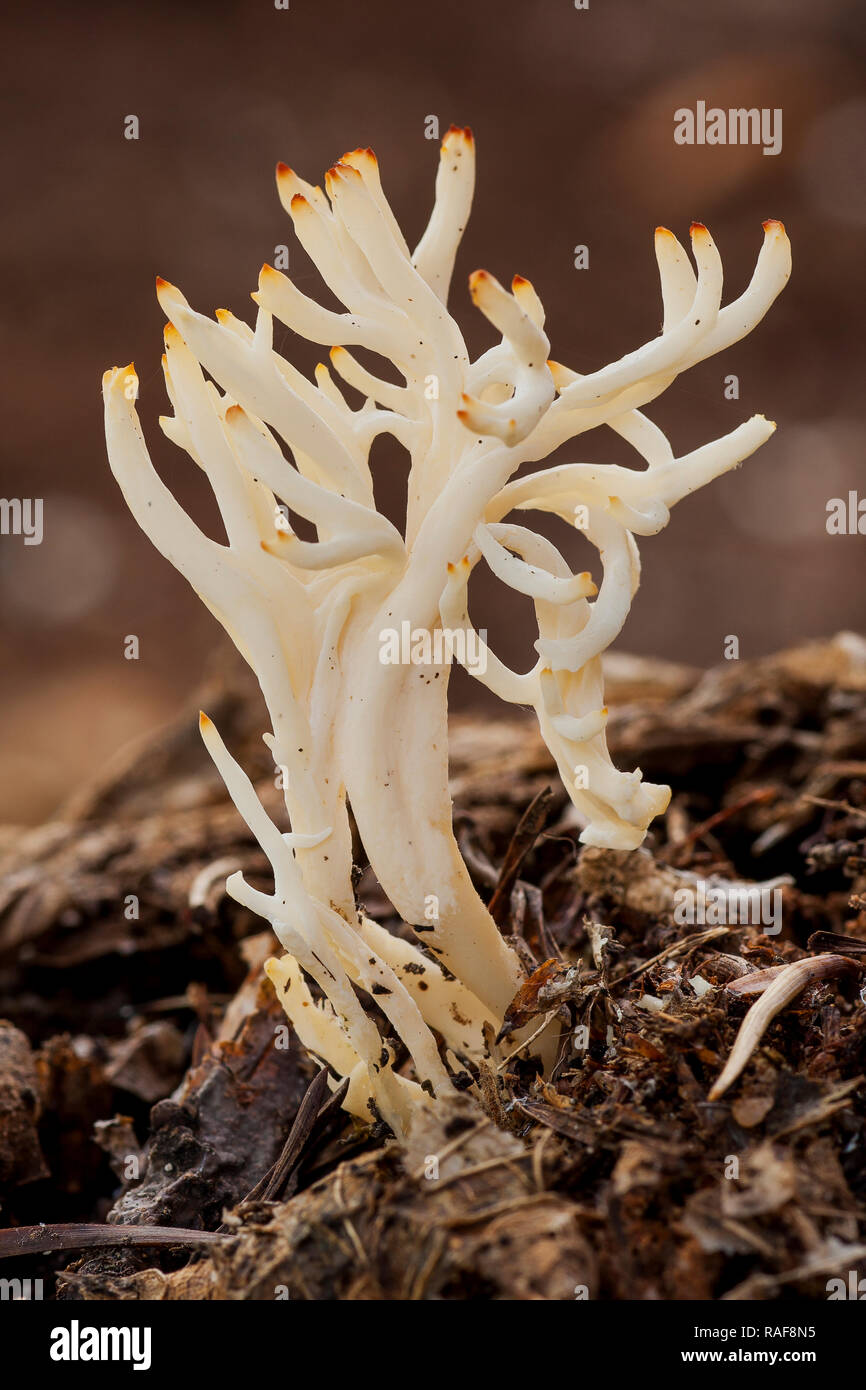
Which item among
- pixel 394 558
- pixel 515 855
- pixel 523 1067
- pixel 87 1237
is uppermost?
pixel 394 558

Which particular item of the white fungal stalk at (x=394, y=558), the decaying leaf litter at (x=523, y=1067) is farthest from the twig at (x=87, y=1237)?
the white fungal stalk at (x=394, y=558)

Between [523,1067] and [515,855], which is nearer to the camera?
[523,1067]

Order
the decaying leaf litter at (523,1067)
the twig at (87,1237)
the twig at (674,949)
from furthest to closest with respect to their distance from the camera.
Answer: the twig at (674,949)
the twig at (87,1237)
the decaying leaf litter at (523,1067)

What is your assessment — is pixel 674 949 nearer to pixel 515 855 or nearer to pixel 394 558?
pixel 515 855

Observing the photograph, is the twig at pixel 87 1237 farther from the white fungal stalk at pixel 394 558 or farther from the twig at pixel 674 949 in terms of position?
the twig at pixel 674 949

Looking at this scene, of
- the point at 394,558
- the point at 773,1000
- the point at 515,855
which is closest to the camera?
the point at 773,1000

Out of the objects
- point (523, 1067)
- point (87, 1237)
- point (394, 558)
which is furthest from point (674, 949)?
point (87, 1237)
